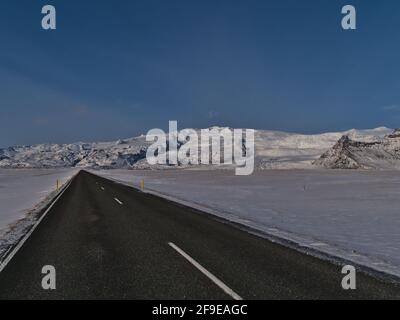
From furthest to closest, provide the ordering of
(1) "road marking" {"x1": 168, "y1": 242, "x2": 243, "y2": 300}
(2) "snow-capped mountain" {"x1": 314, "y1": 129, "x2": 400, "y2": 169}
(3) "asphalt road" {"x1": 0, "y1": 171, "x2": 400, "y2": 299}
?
(2) "snow-capped mountain" {"x1": 314, "y1": 129, "x2": 400, "y2": 169}, (3) "asphalt road" {"x1": 0, "y1": 171, "x2": 400, "y2": 299}, (1) "road marking" {"x1": 168, "y1": 242, "x2": 243, "y2": 300}

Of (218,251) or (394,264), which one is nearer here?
(394,264)

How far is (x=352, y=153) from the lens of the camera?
5064 inches

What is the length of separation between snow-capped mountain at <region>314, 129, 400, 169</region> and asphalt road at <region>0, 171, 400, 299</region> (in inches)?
4415

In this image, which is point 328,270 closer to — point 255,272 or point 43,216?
point 255,272

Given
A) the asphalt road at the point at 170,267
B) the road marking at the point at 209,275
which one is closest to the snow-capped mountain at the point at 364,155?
the asphalt road at the point at 170,267

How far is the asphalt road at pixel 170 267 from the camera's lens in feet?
19.6

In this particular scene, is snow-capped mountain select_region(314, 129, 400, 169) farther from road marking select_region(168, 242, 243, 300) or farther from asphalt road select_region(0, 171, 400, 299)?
road marking select_region(168, 242, 243, 300)

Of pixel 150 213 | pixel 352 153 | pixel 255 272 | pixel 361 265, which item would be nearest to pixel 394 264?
pixel 361 265

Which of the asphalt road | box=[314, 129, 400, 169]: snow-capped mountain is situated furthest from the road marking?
box=[314, 129, 400, 169]: snow-capped mountain

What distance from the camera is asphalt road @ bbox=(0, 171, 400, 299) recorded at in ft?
19.6

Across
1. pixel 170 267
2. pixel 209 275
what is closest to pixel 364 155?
pixel 170 267

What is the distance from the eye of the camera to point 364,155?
129 m
